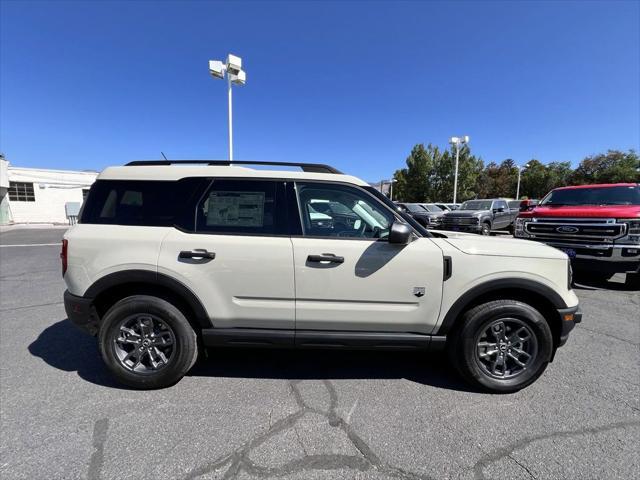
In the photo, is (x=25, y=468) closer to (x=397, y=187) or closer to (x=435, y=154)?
(x=435, y=154)

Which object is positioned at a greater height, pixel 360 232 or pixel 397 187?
pixel 397 187

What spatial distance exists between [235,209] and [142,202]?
83 centimetres

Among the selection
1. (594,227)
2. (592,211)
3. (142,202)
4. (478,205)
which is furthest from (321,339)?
(478,205)

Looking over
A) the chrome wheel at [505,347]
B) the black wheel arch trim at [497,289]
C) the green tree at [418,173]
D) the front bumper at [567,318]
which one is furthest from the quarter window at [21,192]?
the green tree at [418,173]

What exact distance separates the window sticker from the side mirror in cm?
110

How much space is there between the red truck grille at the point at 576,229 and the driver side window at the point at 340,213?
5.34 metres

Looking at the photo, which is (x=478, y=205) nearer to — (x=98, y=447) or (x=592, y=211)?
(x=592, y=211)

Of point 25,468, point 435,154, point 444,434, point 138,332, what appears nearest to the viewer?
point 25,468

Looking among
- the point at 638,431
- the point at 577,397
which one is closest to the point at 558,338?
the point at 577,397

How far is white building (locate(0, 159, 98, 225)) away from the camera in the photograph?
72.3ft

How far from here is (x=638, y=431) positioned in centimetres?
230

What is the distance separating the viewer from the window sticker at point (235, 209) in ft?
8.98

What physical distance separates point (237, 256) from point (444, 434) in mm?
2049

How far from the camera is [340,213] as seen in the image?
2.81m
